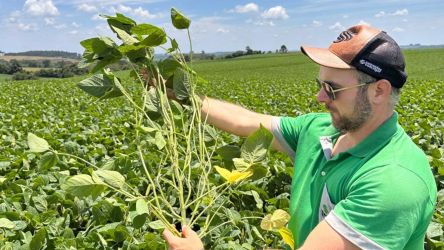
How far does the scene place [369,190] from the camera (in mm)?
1815

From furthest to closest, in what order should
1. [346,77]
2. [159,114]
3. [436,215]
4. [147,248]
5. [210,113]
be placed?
[436,215] < [210,113] < [147,248] < [159,114] < [346,77]

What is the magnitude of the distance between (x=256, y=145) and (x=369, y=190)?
1.69 ft

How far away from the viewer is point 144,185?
3.73 meters

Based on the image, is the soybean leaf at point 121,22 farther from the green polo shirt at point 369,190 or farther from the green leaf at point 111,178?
the green polo shirt at point 369,190

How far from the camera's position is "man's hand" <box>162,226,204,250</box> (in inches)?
71.6

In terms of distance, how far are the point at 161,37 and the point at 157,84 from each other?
38 cm

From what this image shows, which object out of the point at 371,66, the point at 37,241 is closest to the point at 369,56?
the point at 371,66

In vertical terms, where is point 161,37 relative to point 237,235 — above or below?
above

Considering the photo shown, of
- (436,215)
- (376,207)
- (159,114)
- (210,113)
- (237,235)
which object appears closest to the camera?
(376,207)

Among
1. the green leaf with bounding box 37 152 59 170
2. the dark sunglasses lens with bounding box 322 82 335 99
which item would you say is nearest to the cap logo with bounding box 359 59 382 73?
the dark sunglasses lens with bounding box 322 82 335 99

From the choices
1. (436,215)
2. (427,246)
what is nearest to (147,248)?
(427,246)

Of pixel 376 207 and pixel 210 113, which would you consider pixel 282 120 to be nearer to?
pixel 210 113

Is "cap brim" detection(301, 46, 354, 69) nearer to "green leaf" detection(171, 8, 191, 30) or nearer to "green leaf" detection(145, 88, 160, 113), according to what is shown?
"green leaf" detection(171, 8, 191, 30)

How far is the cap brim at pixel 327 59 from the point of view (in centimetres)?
206
